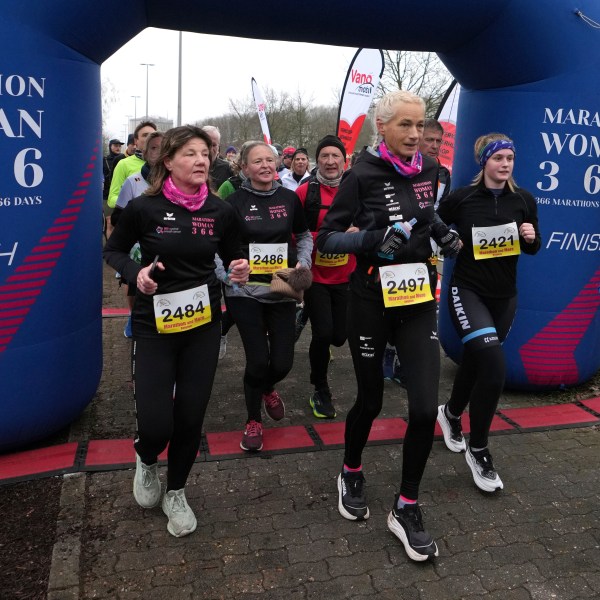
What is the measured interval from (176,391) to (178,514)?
0.62 meters

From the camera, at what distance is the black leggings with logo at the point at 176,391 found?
2.79m

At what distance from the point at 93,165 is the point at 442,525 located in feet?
9.39

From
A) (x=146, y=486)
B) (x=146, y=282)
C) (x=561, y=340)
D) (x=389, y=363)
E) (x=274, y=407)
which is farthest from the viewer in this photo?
(x=389, y=363)

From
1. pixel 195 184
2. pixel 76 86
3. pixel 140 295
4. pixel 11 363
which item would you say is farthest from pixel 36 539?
pixel 76 86

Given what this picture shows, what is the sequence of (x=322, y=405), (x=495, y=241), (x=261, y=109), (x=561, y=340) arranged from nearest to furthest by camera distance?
1. (x=495, y=241)
2. (x=322, y=405)
3. (x=561, y=340)
4. (x=261, y=109)

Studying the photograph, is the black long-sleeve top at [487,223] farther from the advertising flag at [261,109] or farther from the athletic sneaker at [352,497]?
the advertising flag at [261,109]

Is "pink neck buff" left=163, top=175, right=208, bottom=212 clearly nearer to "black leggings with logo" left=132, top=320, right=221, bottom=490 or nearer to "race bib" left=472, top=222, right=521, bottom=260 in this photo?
"black leggings with logo" left=132, top=320, right=221, bottom=490

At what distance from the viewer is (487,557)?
2809 millimetres

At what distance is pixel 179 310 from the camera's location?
2.80 m

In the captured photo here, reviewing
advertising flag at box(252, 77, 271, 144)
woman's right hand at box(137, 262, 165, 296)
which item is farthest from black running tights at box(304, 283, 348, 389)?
advertising flag at box(252, 77, 271, 144)

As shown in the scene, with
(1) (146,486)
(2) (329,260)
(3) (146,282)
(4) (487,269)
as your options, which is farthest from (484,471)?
(3) (146,282)

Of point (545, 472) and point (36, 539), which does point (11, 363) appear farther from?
point (545, 472)

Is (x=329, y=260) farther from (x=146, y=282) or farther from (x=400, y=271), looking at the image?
(x=146, y=282)

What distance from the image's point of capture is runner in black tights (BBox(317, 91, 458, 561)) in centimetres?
281
